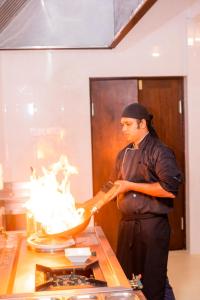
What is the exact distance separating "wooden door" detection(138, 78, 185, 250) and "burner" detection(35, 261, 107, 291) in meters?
2.91

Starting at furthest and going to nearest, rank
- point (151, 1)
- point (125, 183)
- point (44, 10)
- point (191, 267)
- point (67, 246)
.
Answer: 1. point (191, 267)
2. point (44, 10)
3. point (125, 183)
4. point (67, 246)
5. point (151, 1)

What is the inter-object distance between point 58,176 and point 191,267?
1499 millimetres

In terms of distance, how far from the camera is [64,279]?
1.91 metres

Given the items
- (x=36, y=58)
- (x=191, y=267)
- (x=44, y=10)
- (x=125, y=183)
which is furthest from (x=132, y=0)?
(x=191, y=267)

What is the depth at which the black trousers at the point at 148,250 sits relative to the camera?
2.87m

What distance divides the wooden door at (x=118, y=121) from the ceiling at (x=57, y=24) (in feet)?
2.09

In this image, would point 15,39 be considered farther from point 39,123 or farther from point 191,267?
point 191,267

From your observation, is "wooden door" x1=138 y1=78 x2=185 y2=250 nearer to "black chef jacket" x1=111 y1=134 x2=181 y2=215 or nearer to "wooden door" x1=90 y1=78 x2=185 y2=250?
"wooden door" x1=90 y1=78 x2=185 y2=250

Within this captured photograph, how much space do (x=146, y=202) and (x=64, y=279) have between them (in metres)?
1.09

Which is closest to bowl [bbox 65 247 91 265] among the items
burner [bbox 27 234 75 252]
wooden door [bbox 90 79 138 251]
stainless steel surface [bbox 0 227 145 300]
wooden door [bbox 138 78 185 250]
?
stainless steel surface [bbox 0 227 145 300]

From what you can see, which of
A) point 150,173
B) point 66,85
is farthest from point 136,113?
point 66,85

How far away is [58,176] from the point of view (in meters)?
4.42

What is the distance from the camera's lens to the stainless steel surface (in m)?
1.69

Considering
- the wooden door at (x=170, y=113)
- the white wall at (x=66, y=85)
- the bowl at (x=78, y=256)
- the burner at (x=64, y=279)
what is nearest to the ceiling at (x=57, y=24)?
the white wall at (x=66, y=85)
